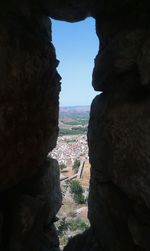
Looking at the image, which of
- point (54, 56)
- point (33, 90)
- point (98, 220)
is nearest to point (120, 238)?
point (98, 220)

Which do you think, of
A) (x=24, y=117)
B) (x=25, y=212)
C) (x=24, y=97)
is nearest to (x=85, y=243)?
(x=25, y=212)

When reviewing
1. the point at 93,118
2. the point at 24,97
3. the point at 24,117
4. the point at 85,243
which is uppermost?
the point at 24,97

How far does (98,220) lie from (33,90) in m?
4.29

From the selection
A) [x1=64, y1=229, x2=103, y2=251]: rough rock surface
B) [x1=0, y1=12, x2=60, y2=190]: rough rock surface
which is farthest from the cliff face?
[x1=64, y1=229, x2=103, y2=251]: rough rock surface

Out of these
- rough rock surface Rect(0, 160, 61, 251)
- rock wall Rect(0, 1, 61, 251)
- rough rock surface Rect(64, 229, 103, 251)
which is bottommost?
rough rock surface Rect(64, 229, 103, 251)

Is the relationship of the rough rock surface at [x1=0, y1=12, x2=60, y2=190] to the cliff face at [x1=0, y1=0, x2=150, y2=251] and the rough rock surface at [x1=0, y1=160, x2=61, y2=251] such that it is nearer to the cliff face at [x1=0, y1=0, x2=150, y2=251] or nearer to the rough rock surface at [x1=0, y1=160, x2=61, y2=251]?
the cliff face at [x1=0, y1=0, x2=150, y2=251]

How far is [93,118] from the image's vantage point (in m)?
9.95

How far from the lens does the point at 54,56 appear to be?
9.35 meters

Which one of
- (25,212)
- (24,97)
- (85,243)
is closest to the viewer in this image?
(24,97)

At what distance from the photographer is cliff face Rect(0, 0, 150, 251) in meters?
7.48

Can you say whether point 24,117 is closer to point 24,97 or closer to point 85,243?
point 24,97

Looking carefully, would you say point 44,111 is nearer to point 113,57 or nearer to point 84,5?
point 113,57

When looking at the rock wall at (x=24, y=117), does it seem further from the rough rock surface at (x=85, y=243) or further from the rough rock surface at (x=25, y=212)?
the rough rock surface at (x=85, y=243)

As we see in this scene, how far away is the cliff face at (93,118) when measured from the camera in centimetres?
748
